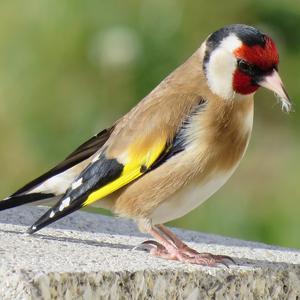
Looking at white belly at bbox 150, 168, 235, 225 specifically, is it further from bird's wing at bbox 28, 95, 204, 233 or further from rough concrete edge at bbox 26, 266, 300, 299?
rough concrete edge at bbox 26, 266, 300, 299

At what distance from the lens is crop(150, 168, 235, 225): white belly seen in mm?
4066

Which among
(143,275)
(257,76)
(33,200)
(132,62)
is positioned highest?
(132,62)

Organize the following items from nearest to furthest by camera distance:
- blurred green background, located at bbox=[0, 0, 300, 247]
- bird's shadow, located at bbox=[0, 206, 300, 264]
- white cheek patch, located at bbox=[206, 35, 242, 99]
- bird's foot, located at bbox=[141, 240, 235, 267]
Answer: bird's foot, located at bbox=[141, 240, 235, 267] < white cheek patch, located at bbox=[206, 35, 242, 99] < bird's shadow, located at bbox=[0, 206, 300, 264] < blurred green background, located at bbox=[0, 0, 300, 247]

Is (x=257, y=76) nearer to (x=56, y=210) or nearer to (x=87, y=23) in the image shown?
(x=56, y=210)

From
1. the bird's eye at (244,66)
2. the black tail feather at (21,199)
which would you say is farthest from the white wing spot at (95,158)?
the bird's eye at (244,66)

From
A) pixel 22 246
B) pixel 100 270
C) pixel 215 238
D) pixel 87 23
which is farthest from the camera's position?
pixel 87 23

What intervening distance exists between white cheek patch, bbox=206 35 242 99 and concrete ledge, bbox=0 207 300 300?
0.45m

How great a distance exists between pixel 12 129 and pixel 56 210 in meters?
1.72

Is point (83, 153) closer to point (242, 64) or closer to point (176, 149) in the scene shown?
point (176, 149)

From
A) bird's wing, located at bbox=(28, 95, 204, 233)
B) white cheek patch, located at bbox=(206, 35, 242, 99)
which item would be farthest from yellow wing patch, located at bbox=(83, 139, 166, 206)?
white cheek patch, located at bbox=(206, 35, 242, 99)

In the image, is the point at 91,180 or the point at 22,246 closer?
the point at 22,246

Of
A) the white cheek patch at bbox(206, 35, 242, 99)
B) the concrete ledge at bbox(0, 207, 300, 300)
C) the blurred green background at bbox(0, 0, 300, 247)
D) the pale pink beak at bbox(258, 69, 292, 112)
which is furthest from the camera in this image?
the blurred green background at bbox(0, 0, 300, 247)

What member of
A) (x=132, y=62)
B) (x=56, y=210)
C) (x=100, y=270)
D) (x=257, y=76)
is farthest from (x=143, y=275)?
(x=132, y=62)

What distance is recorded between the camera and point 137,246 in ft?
13.4
